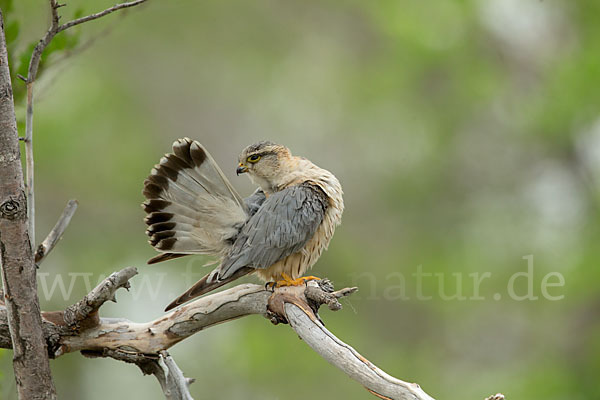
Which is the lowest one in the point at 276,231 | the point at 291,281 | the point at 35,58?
the point at 35,58

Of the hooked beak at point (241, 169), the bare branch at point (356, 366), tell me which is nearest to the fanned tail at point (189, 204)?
the hooked beak at point (241, 169)

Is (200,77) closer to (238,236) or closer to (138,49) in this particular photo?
(138,49)

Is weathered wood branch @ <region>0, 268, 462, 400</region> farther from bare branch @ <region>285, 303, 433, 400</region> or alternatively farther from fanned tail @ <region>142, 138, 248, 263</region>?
fanned tail @ <region>142, 138, 248, 263</region>

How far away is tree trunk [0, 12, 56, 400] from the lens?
1761 millimetres

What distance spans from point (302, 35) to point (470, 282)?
3395 mm

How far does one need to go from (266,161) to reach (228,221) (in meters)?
0.35

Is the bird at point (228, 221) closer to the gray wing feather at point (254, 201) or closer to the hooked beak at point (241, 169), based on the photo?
the gray wing feather at point (254, 201)

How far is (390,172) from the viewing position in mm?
6613

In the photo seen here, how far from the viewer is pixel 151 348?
2227mm

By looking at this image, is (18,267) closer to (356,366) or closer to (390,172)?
(356,366)

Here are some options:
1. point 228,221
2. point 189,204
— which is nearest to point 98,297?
point 189,204

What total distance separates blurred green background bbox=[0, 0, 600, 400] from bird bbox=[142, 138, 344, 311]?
3.47 m

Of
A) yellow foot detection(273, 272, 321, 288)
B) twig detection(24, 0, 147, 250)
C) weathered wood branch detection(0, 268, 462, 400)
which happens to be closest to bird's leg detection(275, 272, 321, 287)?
yellow foot detection(273, 272, 321, 288)

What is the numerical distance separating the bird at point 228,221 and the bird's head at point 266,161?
10 centimetres
